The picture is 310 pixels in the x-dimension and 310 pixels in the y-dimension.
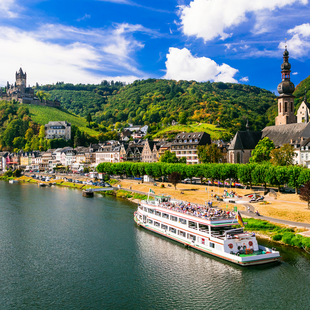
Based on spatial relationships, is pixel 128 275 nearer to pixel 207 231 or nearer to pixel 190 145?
Result: pixel 207 231

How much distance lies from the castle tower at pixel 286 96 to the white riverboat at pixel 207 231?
2890 inches

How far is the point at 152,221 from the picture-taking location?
52.0 meters

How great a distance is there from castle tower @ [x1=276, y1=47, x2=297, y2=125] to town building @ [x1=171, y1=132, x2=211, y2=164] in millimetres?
27686

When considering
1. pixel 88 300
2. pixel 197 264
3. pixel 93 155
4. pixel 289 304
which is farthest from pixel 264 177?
pixel 93 155

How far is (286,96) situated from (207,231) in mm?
82990

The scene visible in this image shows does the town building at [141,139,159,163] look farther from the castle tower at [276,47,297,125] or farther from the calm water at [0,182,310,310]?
the calm water at [0,182,310,310]

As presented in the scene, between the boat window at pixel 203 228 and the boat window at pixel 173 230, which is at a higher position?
the boat window at pixel 203 228

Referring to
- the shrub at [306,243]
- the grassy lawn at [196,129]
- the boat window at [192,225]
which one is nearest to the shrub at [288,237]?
the shrub at [306,243]

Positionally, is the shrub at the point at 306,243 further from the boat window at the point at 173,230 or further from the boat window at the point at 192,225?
the boat window at the point at 173,230

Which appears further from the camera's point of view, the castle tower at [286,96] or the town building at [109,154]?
the town building at [109,154]

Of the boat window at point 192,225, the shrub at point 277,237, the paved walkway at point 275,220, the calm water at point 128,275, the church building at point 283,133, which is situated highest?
the church building at point 283,133

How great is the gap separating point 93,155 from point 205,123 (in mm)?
73866

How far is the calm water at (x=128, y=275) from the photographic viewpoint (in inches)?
1128

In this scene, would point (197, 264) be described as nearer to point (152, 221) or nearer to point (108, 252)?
point (108, 252)
